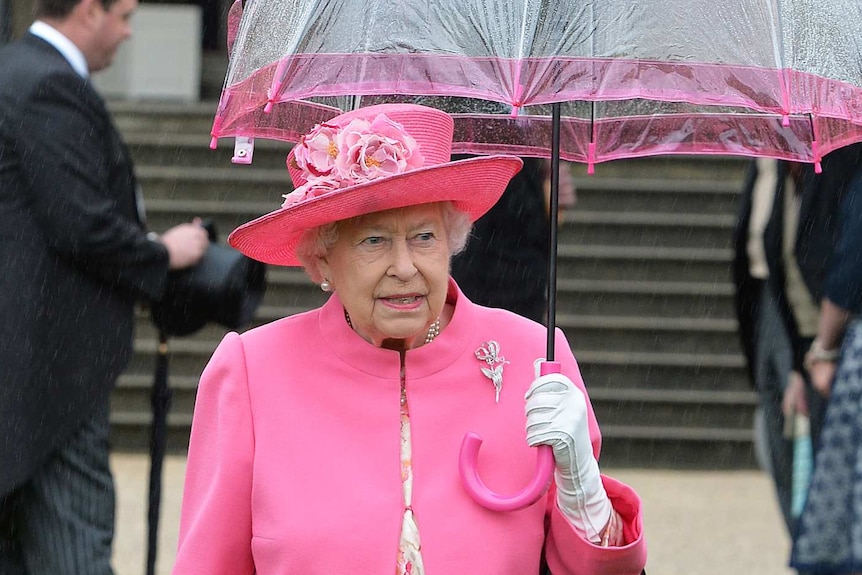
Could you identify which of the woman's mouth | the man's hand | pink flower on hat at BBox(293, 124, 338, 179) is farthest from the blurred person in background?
pink flower on hat at BBox(293, 124, 338, 179)

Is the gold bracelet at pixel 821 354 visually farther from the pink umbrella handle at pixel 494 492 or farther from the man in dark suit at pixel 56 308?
the pink umbrella handle at pixel 494 492

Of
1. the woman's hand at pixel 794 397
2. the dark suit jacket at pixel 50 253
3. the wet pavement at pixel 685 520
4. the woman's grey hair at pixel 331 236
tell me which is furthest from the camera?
the wet pavement at pixel 685 520

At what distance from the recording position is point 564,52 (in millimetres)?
2633

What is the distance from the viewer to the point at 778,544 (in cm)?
685

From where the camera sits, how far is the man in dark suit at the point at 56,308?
431 centimetres

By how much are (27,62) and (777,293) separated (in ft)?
8.65

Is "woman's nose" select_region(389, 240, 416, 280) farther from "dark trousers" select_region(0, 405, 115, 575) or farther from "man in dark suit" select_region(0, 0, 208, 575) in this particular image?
"dark trousers" select_region(0, 405, 115, 575)

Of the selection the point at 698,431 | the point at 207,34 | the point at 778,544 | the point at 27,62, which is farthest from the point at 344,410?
the point at 207,34

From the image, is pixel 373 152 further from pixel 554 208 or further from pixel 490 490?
pixel 490 490

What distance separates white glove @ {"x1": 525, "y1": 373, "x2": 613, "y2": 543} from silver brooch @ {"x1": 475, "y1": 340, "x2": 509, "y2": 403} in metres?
0.20

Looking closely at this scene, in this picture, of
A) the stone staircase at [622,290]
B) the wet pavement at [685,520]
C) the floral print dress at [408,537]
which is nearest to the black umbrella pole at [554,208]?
the floral print dress at [408,537]

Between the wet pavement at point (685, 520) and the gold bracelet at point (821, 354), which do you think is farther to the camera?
the wet pavement at point (685, 520)

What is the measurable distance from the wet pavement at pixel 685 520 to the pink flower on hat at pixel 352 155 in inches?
155

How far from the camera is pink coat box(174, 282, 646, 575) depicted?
→ 2.74 m
